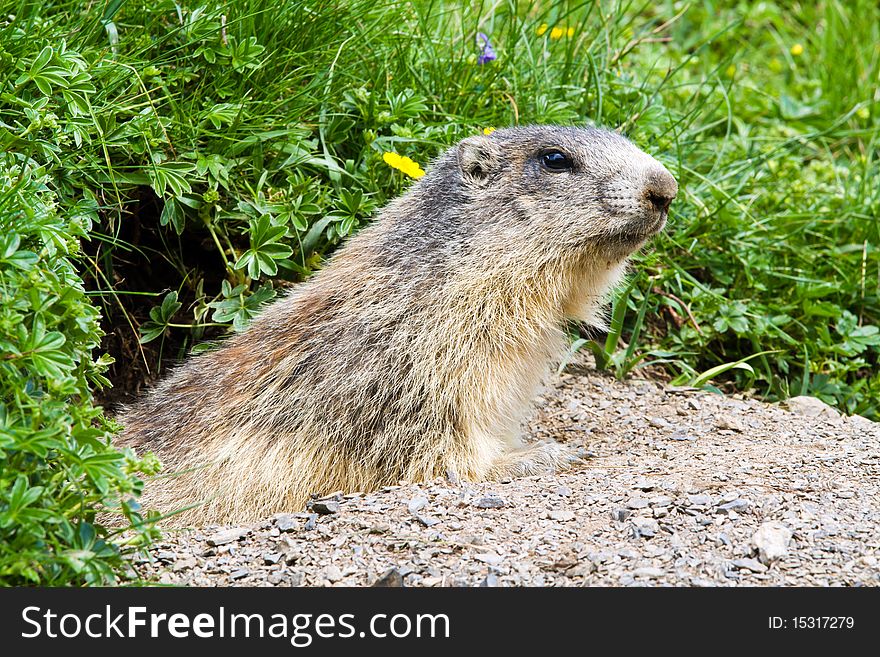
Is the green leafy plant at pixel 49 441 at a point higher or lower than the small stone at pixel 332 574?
higher

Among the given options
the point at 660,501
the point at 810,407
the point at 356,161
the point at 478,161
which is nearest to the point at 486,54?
the point at 356,161

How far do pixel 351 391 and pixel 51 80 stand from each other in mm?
1906

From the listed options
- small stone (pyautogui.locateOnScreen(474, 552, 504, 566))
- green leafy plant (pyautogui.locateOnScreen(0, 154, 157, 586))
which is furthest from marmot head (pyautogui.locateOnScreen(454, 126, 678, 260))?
green leafy plant (pyautogui.locateOnScreen(0, 154, 157, 586))

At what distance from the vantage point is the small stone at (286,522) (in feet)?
13.2

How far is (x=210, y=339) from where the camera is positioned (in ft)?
18.2

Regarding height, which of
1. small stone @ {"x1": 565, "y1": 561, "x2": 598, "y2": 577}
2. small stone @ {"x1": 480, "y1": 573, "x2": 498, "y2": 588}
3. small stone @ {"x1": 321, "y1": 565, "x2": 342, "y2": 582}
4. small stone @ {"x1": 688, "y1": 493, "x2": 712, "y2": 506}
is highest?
small stone @ {"x1": 480, "y1": 573, "x2": 498, "y2": 588}

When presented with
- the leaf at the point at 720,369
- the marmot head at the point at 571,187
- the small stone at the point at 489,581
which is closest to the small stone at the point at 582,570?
the small stone at the point at 489,581

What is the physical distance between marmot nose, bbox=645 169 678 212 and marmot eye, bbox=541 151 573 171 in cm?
40

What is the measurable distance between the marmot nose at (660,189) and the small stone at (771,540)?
65.0 inches

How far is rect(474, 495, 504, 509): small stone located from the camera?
4023mm

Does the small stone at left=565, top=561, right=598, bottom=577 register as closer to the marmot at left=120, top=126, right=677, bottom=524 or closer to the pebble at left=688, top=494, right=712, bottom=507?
the pebble at left=688, top=494, right=712, bottom=507

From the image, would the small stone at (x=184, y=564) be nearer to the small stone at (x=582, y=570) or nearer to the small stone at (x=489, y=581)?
the small stone at (x=489, y=581)
